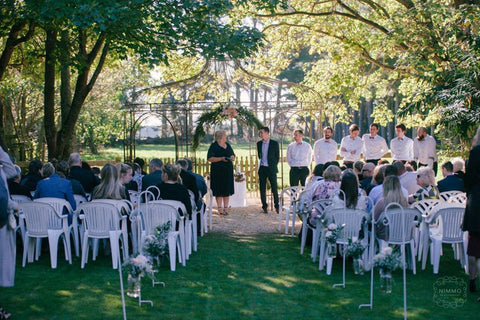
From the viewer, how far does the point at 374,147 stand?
13258 millimetres

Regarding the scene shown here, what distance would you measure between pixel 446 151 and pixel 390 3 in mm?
4836

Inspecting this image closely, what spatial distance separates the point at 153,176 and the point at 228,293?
2789mm

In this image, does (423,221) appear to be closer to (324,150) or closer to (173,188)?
(173,188)

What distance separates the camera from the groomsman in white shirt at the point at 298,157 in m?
12.3

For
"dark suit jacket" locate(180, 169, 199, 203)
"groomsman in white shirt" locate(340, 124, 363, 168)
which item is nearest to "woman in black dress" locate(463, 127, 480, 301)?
"dark suit jacket" locate(180, 169, 199, 203)

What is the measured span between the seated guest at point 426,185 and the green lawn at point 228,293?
0.96 metres

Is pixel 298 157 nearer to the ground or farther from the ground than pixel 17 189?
farther from the ground

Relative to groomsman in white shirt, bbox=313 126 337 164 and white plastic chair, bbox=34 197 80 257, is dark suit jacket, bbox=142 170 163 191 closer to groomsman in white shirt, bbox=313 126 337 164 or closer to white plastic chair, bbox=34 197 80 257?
white plastic chair, bbox=34 197 80 257

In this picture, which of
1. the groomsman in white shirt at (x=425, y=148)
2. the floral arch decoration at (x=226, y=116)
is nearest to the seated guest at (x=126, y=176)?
the floral arch decoration at (x=226, y=116)

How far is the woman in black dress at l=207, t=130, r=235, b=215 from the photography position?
1203 centimetres

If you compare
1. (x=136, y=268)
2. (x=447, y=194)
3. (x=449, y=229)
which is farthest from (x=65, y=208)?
(x=447, y=194)

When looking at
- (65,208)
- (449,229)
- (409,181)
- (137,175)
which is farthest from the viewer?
(137,175)

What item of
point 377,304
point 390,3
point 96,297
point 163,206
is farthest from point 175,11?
point 390,3

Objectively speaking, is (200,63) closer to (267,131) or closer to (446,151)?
(267,131)
